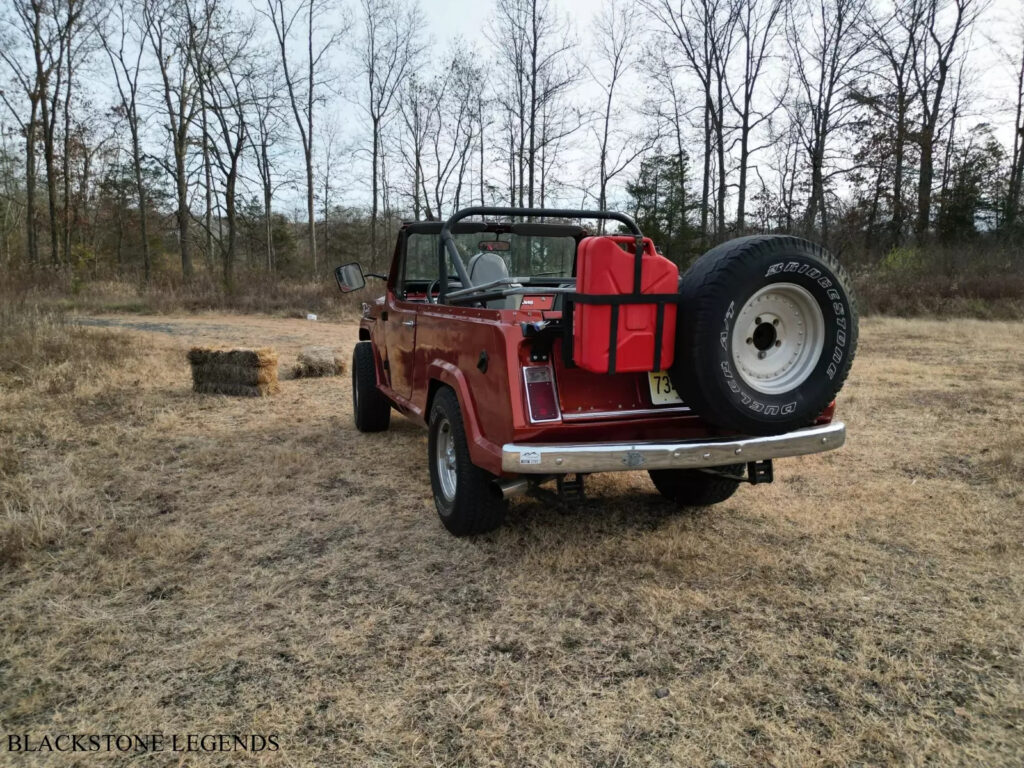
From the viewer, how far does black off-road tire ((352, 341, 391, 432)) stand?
5758mm

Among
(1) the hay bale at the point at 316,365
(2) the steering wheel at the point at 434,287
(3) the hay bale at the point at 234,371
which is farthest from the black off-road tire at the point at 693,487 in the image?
(1) the hay bale at the point at 316,365

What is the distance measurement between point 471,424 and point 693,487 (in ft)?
4.98

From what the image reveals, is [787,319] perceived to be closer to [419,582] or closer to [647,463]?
[647,463]

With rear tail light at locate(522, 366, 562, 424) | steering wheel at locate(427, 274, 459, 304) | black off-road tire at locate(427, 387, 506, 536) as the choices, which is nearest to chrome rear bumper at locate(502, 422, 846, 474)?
rear tail light at locate(522, 366, 562, 424)

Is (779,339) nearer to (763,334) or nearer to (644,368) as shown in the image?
(763,334)

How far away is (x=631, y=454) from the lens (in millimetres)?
2703

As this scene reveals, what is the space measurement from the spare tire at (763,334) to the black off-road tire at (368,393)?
3446 millimetres

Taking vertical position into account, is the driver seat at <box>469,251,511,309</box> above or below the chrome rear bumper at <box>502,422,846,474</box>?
above

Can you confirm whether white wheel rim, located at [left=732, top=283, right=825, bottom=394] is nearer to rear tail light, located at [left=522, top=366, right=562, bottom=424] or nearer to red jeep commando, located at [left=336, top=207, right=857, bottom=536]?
red jeep commando, located at [left=336, top=207, right=857, bottom=536]

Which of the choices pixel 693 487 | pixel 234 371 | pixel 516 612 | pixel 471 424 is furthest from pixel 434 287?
pixel 234 371

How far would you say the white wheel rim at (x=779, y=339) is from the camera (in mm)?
2877

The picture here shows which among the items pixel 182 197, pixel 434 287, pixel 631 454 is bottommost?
pixel 631 454

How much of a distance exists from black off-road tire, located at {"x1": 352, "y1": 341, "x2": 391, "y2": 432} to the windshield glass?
0.90 meters

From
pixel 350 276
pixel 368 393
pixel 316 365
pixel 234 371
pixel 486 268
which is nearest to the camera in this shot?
pixel 486 268
